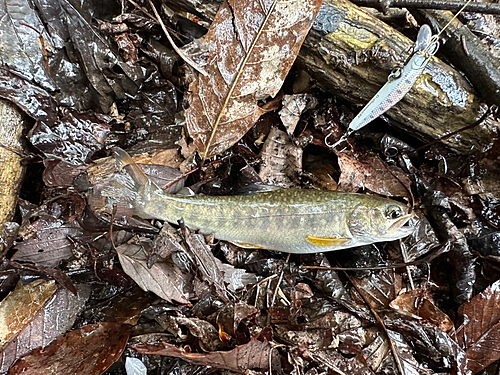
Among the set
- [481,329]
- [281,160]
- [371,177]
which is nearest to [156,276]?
[281,160]

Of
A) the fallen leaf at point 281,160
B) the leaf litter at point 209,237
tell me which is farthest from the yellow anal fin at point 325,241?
the fallen leaf at point 281,160

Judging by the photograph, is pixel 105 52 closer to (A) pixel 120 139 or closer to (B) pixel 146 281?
(A) pixel 120 139

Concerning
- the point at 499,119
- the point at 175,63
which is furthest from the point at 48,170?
the point at 499,119

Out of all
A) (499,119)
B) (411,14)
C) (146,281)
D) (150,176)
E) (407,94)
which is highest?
(411,14)

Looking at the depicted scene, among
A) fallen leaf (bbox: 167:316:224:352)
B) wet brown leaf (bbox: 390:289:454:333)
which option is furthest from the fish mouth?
fallen leaf (bbox: 167:316:224:352)

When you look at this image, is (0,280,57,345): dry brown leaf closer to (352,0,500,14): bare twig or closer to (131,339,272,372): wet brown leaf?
(131,339,272,372): wet brown leaf

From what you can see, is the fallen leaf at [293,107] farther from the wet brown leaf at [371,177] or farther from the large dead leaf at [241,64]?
the wet brown leaf at [371,177]

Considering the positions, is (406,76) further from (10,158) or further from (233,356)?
(10,158)
